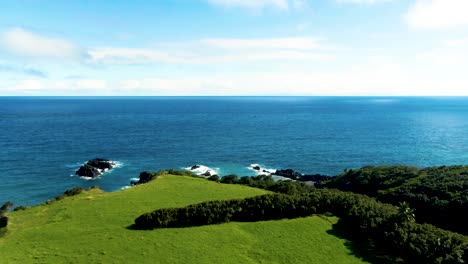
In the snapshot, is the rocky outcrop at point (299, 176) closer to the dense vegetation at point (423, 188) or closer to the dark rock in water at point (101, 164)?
the dense vegetation at point (423, 188)

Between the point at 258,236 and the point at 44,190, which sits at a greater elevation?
the point at 258,236

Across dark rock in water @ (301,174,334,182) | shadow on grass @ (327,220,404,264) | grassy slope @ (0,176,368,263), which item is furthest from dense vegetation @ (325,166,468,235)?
grassy slope @ (0,176,368,263)

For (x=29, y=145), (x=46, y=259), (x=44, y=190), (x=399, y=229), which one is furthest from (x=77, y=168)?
(x=399, y=229)

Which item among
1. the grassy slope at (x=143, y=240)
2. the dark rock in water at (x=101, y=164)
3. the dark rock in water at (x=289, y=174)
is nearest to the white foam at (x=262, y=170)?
the dark rock in water at (x=289, y=174)

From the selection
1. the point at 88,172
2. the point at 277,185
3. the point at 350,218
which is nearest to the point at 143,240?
the point at 350,218

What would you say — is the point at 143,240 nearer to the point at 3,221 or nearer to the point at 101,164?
the point at 3,221

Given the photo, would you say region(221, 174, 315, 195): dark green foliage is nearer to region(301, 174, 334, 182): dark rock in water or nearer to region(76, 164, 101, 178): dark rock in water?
region(301, 174, 334, 182): dark rock in water

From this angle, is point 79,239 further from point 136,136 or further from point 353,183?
point 136,136
